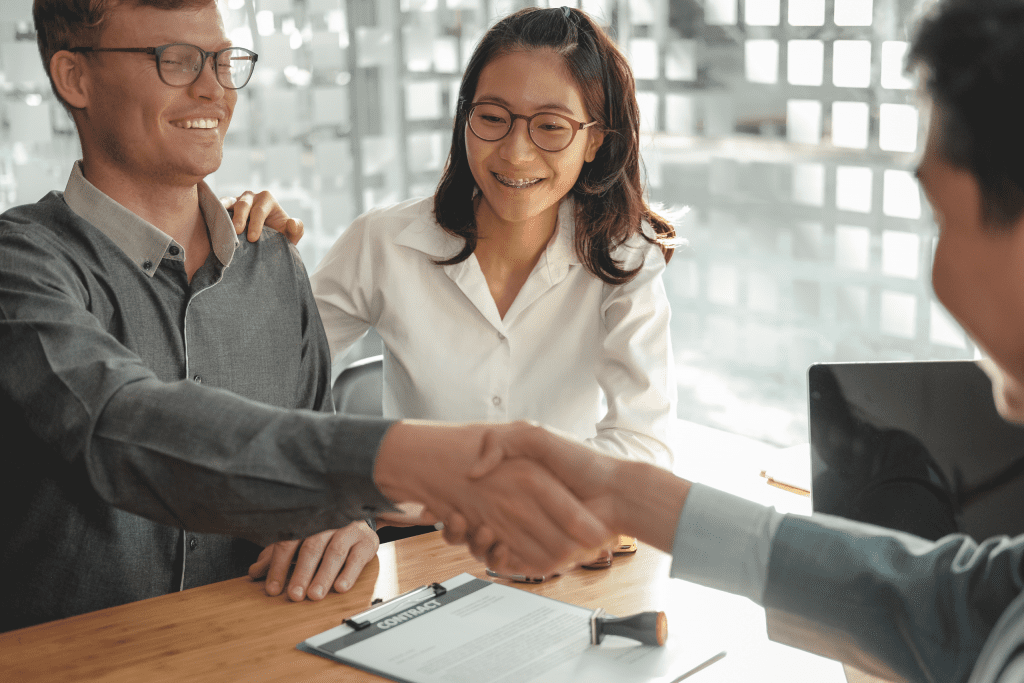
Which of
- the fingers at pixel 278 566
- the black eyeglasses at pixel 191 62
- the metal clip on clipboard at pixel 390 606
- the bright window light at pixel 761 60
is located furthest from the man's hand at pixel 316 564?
the bright window light at pixel 761 60

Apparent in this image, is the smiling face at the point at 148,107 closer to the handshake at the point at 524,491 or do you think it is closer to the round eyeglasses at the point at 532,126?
the round eyeglasses at the point at 532,126

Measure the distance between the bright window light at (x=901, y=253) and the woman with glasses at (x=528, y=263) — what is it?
1524 millimetres

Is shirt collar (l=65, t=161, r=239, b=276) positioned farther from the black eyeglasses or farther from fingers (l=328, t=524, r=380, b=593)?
fingers (l=328, t=524, r=380, b=593)

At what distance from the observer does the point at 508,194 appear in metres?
2.27

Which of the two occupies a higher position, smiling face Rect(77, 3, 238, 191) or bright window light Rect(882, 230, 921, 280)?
smiling face Rect(77, 3, 238, 191)

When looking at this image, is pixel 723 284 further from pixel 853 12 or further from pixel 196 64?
pixel 196 64

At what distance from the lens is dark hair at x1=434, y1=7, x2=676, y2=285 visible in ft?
7.46

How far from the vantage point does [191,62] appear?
1.81m

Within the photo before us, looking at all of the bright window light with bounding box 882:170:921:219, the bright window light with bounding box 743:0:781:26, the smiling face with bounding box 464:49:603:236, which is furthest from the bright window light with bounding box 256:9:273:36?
the bright window light with bounding box 882:170:921:219

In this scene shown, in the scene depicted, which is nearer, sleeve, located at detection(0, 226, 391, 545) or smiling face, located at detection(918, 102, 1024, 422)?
smiling face, located at detection(918, 102, 1024, 422)

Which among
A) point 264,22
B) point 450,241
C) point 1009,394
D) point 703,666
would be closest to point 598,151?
point 450,241

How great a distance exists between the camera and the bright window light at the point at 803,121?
3.80 m

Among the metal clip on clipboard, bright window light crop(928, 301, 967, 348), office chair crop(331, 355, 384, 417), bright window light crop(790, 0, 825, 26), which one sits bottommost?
bright window light crop(928, 301, 967, 348)

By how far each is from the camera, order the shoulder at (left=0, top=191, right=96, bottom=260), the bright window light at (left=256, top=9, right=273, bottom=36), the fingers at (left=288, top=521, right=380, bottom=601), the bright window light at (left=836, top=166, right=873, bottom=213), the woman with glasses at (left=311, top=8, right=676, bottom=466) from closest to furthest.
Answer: the fingers at (left=288, top=521, right=380, bottom=601) < the shoulder at (left=0, top=191, right=96, bottom=260) < the woman with glasses at (left=311, top=8, right=676, bottom=466) < the bright window light at (left=836, top=166, right=873, bottom=213) < the bright window light at (left=256, top=9, right=273, bottom=36)
